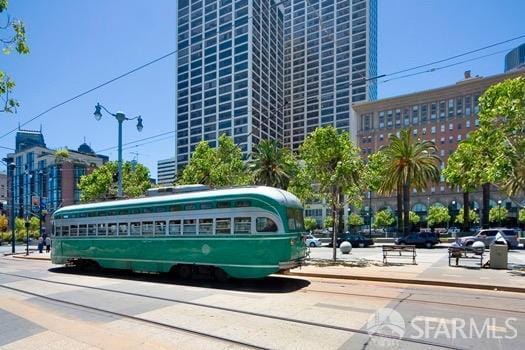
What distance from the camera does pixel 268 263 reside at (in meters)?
12.7

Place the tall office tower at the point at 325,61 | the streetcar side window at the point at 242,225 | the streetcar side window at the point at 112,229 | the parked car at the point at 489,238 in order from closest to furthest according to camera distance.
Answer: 1. the streetcar side window at the point at 242,225
2. the streetcar side window at the point at 112,229
3. the parked car at the point at 489,238
4. the tall office tower at the point at 325,61

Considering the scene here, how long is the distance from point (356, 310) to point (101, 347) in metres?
5.34

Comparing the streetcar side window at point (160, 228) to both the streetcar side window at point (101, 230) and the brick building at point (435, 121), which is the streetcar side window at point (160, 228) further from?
the brick building at point (435, 121)

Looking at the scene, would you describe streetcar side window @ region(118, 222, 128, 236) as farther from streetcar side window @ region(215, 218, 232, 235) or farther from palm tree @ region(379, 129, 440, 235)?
palm tree @ region(379, 129, 440, 235)

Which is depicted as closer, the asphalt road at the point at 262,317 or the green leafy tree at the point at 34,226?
the asphalt road at the point at 262,317

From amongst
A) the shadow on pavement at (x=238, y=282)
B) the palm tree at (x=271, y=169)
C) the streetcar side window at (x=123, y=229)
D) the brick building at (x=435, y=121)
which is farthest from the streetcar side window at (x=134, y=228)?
the brick building at (x=435, y=121)

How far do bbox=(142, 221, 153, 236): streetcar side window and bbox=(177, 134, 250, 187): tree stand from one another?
18442 mm

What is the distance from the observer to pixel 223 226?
44.9 ft

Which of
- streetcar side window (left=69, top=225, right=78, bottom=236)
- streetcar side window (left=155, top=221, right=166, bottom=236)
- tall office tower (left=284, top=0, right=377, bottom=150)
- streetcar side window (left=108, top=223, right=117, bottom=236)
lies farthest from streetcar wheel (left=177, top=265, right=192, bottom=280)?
tall office tower (left=284, top=0, right=377, bottom=150)

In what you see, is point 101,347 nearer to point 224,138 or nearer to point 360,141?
point 224,138

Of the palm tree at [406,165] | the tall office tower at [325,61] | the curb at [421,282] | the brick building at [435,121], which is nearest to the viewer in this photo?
the curb at [421,282]

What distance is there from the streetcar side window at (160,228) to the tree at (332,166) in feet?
30.6

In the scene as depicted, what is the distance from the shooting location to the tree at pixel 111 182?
4534cm

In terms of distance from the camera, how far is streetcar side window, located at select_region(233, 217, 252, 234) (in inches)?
517
